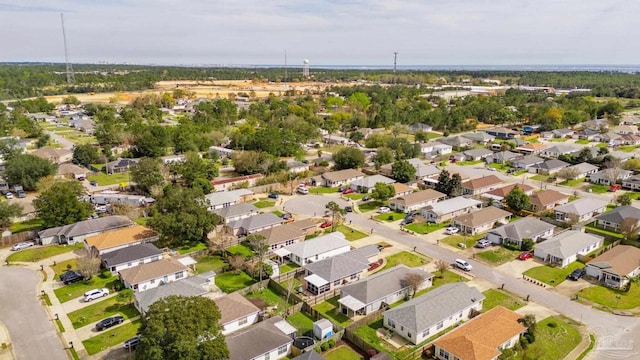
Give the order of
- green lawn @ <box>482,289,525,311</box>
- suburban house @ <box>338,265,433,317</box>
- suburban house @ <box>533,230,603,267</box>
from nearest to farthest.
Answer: suburban house @ <box>338,265,433,317</box> → green lawn @ <box>482,289,525,311</box> → suburban house @ <box>533,230,603,267</box>

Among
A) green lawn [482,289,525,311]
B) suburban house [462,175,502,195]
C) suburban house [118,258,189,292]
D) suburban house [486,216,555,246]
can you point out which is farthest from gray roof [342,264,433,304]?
suburban house [462,175,502,195]

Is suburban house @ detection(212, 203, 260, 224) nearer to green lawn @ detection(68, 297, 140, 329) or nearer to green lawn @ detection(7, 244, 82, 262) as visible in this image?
green lawn @ detection(7, 244, 82, 262)

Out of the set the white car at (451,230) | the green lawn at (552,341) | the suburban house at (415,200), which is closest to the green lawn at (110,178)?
the suburban house at (415,200)

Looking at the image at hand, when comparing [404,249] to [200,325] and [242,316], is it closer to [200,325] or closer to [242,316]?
[242,316]

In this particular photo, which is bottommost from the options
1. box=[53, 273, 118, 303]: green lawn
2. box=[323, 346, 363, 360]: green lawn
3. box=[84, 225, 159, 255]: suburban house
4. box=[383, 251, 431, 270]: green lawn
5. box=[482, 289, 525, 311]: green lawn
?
box=[323, 346, 363, 360]: green lawn

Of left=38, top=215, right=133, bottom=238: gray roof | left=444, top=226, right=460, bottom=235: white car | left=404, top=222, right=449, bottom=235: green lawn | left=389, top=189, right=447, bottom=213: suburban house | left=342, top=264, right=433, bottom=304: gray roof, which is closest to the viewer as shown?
left=342, top=264, right=433, bottom=304: gray roof

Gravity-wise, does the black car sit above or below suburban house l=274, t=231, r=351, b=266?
below

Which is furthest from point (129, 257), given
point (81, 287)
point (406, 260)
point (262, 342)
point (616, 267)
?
point (616, 267)
